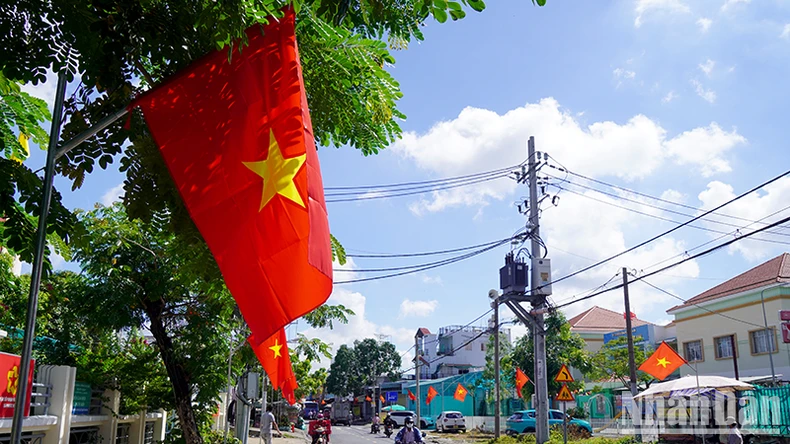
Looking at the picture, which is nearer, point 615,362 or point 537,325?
point 537,325

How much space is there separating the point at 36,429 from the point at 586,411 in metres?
41.3

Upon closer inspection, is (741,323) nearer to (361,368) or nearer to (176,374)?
(176,374)

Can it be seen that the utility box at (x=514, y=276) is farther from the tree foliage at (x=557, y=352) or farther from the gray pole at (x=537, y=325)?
the tree foliage at (x=557, y=352)

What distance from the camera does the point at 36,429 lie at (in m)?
10.6

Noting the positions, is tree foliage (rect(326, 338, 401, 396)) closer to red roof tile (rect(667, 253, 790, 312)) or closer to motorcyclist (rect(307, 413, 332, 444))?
red roof tile (rect(667, 253, 790, 312))

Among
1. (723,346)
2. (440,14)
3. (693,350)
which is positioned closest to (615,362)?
(693,350)

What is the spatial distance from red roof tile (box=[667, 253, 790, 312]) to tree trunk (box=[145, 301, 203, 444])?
2770 cm

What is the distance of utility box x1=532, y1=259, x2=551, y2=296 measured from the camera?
78.1 feet

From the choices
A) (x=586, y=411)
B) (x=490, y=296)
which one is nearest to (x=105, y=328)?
(x=490, y=296)

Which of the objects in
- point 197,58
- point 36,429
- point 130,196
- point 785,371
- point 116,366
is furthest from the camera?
point 785,371

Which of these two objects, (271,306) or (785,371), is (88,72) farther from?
(785,371)

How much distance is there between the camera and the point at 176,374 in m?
14.2

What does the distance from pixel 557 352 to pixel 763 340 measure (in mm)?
13974

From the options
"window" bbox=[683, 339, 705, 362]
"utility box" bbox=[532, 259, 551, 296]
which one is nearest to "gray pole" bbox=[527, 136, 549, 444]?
"utility box" bbox=[532, 259, 551, 296]
